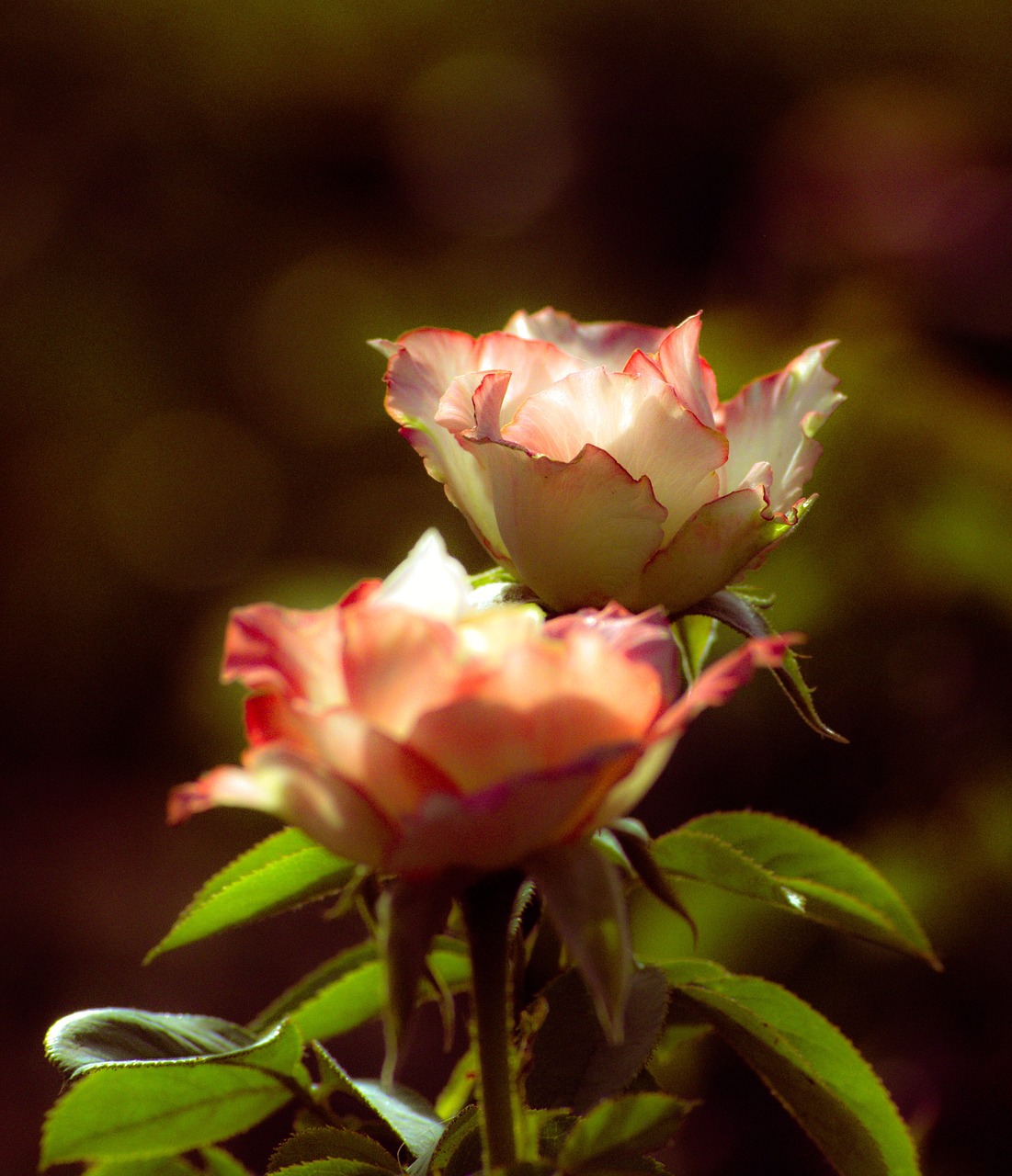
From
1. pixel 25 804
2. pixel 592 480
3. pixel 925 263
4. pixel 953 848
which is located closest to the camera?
Result: pixel 592 480

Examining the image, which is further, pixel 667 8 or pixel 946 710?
pixel 667 8

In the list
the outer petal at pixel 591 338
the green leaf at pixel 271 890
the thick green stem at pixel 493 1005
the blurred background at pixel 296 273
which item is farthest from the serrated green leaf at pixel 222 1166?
the blurred background at pixel 296 273

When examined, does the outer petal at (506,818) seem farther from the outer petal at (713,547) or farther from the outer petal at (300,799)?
the outer petal at (713,547)

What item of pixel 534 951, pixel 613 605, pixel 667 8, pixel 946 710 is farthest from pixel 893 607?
pixel 667 8

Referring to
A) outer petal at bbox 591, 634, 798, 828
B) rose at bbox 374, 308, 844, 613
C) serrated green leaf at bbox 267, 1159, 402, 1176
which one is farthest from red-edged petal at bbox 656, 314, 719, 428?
serrated green leaf at bbox 267, 1159, 402, 1176

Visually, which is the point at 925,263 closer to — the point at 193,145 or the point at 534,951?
the point at 534,951

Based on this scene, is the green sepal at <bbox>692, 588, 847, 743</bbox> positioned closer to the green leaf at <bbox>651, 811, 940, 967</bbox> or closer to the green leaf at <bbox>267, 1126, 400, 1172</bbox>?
the green leaf at <bbox>651, 811, 940, 967</bbox>

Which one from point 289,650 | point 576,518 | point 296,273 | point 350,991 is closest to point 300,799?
point 289,650
